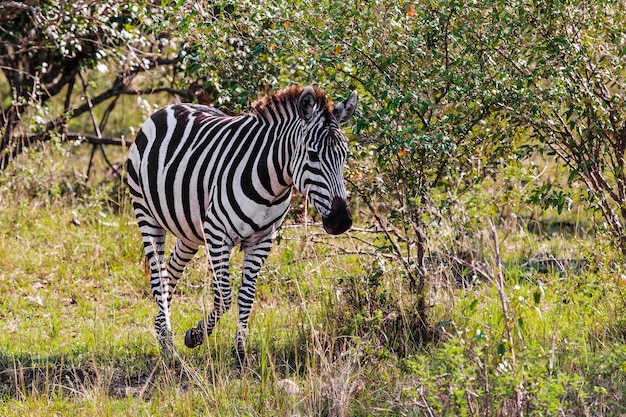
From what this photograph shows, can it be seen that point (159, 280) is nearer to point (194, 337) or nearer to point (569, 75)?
point (194, 337)

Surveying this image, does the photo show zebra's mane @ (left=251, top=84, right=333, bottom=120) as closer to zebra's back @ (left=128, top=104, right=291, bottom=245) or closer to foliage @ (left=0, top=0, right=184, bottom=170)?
zebra's back @ (left=128, top=104, right=291, bottom=245)

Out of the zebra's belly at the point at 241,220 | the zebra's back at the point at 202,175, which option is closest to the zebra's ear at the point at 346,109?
the zebra's back at the point at 202,175

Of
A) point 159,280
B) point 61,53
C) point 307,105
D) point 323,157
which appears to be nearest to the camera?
point 323,157

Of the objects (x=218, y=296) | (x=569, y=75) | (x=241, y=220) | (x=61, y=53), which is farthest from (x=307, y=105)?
(x=61, y=53)

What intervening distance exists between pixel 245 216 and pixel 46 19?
3794 millimetres

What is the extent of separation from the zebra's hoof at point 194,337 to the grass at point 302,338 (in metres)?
0.08

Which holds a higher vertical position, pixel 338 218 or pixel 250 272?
pixel 338 218

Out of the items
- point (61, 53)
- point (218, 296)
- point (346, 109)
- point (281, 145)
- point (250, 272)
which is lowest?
point (218, 296)

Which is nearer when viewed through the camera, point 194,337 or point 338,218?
point 338,218

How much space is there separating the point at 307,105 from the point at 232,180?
78cm

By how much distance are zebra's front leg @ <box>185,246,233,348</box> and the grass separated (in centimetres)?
10

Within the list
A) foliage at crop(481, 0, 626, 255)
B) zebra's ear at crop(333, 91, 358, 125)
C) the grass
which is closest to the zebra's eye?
zebra's ear at crop(333, 91, 358, 125)

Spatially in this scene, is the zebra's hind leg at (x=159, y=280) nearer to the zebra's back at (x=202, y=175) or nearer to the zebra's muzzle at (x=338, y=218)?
the zebra's back at (x=202, y=175)

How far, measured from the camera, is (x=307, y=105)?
5.90 m
